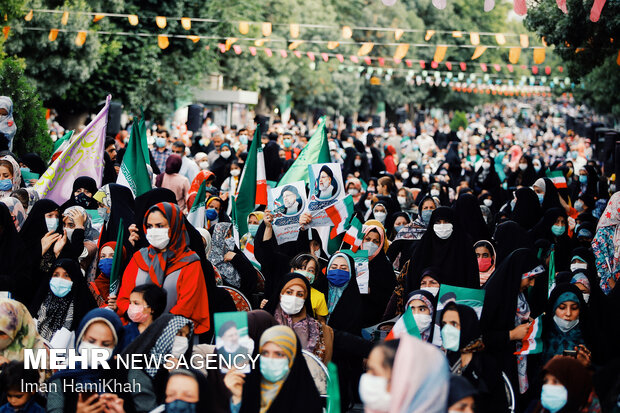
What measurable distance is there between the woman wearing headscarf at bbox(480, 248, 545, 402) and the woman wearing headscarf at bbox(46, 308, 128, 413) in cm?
247

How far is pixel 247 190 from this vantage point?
1031 centimetres

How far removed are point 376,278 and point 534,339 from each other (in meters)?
1.97

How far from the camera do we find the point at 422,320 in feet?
21.7

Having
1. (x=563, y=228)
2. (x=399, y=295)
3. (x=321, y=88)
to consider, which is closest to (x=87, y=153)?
(x=399, y=295)

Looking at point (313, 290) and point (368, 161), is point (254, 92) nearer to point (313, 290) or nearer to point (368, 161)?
point (368, 161)

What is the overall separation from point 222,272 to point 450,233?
6.06ft

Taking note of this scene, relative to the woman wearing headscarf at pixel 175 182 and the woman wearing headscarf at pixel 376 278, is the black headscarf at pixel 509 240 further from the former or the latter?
the woman wearing headscarf at pixel 175 182

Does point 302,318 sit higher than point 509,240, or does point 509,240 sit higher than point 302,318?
point 509,240

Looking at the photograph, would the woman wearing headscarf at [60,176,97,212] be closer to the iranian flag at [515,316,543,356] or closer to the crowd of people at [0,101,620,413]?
the crowd of people at [0,101,620,413]

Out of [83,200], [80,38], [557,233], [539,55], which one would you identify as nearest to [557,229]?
[557,233]

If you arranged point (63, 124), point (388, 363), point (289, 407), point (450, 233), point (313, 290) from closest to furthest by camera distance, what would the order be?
point (388, 363)
point (289, 407)
point (313, 290)
point (450, 233)
point (63, 124)

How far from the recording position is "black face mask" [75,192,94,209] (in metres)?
Answer: 9.45

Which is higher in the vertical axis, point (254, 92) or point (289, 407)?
point (254, 92)

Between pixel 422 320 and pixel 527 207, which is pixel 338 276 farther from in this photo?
pixel 527 207
